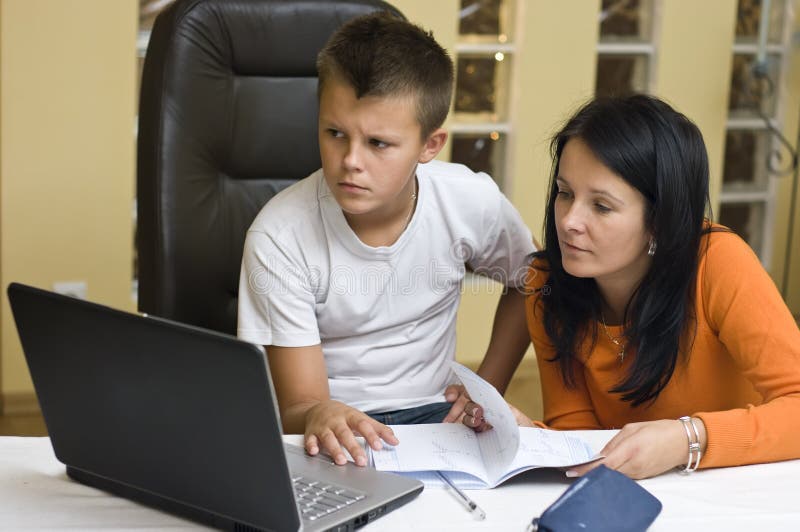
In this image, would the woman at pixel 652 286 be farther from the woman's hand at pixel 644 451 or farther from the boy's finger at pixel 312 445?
the boy's finger at pixel 312 445

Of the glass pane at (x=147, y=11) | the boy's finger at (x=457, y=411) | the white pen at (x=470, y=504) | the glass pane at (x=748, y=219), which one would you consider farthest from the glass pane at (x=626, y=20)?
the white pen at (x=470, y=504)

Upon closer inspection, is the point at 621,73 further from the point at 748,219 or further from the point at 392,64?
the point at 392,64

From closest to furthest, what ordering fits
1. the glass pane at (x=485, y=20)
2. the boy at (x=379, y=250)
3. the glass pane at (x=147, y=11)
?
1. the boy at (x=379, y=250)
2. the glass pane at (x=147, y=11)
3. the glass pane at (x=485, y=20)

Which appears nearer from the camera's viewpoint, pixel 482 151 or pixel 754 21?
pixel 482 151

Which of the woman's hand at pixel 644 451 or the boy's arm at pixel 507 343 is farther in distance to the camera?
the boy's arm at pixel 507 343

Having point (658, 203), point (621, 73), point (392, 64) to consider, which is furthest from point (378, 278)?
Answer: point (621, 73)

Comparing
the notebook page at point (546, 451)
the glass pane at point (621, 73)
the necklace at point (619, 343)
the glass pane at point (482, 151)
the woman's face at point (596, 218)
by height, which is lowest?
the notebook page at point (546, 451)

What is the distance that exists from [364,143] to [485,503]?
58cm

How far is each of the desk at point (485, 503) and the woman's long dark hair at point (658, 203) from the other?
25 centimetres

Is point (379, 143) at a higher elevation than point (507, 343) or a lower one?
higher

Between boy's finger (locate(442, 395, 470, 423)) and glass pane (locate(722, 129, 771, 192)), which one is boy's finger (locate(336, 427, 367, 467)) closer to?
boy's finger (locate(442, 395, 470, 423))

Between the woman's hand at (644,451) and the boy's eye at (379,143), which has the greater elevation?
the boy's eye at (379,143)

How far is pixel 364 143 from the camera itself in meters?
1.45

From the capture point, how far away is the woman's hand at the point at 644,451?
1134 mm
